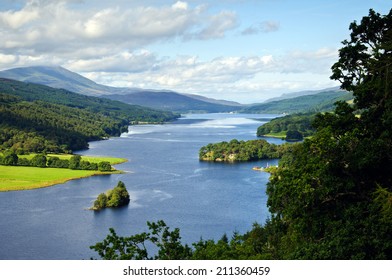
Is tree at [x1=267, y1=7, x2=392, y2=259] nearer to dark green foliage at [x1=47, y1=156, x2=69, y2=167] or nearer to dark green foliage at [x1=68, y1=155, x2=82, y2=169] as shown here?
dark green foliage at [x1=68, y1=155, x2=82, y2=169]

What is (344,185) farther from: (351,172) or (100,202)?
(100,202)

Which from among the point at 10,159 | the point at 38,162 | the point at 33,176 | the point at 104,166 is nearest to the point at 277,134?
the point at 104,166

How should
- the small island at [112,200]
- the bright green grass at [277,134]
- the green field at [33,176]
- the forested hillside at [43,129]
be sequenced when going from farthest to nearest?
the bright green grass at [277,134], the forested hillside at [43,129], the green field at [33,176], the small island at [112,200]

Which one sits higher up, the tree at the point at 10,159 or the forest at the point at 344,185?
the forest at the point at 344,185

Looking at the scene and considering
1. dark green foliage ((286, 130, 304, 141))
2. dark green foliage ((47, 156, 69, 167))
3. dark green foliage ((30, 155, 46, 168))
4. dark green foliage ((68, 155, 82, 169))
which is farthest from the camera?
dark green foliage ((286, 130, 304, 141))

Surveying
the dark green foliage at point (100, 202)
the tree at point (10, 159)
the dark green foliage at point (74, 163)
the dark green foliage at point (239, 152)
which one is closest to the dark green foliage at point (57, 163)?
the dark green foliage at point (74, 163)

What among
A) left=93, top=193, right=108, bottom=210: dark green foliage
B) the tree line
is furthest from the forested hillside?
left=93, top=193, right=108, bottom=210: dark green foliage

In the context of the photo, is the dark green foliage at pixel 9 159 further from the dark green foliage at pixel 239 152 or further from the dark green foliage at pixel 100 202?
the dark green foliage at pixel 100 202
